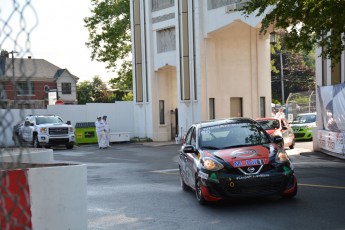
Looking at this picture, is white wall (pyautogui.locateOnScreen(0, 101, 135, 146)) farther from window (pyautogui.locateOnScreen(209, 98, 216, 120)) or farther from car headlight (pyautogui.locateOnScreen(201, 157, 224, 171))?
car headlight (pyautogui.locateOnScreen(201, 157, 224, 171))

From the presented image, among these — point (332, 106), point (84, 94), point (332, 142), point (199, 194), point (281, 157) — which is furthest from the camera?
point (84, 94)

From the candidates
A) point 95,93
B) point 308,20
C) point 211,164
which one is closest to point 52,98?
point 308,20

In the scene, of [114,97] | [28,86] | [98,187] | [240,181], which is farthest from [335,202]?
[114,97]

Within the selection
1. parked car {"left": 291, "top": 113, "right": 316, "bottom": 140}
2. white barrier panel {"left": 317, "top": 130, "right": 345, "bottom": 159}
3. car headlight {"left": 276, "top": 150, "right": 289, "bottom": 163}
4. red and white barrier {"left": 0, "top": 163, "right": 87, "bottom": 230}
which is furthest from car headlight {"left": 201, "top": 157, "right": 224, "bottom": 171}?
parked car {"left": 291, "top": 113, "right": 316, "bottom": 140}

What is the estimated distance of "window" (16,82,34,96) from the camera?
2615 mm

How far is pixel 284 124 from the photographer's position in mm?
23531

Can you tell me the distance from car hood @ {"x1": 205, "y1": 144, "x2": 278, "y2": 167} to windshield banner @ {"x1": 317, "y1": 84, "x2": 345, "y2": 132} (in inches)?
397

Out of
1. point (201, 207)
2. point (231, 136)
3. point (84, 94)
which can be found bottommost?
point (201, 207)

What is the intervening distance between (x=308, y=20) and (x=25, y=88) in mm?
14234

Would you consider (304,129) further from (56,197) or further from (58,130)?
(56,197)

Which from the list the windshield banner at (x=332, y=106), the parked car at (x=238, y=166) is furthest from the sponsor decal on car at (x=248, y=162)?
the windshield banner at (x=332, y=106)

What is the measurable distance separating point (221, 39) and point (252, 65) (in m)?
2.62

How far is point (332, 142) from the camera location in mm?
19688

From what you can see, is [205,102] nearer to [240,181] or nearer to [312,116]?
[312,116]
